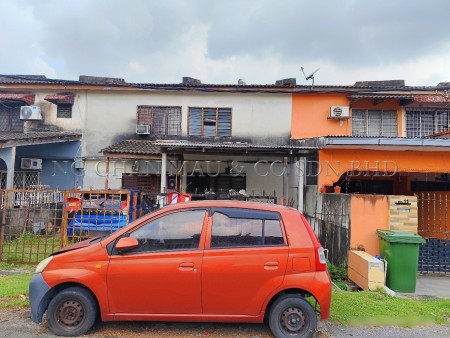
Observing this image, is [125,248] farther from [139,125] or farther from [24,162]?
[24,162]

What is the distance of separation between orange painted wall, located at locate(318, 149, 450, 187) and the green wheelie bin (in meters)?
3.37

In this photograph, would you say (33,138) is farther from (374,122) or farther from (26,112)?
(374,122)

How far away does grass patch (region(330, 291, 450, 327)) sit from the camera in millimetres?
4727

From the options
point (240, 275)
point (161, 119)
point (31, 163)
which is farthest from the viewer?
point (161, 119)

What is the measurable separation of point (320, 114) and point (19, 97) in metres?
12.5

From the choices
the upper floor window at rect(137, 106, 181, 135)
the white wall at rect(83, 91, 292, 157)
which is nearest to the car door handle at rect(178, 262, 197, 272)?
the white wall at rect(83, 91, 292, 157)

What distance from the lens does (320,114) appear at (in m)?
13.8

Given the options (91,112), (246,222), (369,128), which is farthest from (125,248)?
(369,128)

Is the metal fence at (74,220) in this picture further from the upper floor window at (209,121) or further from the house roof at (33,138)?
the upper floor window at (209,121)

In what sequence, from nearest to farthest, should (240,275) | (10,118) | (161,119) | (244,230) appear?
(240,275) < (244,230) < (161,119) < (10,118)

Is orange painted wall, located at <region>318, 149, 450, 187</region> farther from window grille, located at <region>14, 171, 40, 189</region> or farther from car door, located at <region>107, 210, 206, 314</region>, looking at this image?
window grille, located at <region>14, 171, 40, 189</region>

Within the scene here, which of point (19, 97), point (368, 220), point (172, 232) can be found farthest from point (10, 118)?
point (368, 220)

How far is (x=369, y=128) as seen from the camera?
45.6 ft

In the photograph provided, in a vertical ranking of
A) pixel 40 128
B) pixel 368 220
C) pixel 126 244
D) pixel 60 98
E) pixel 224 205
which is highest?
pixel 60 98
